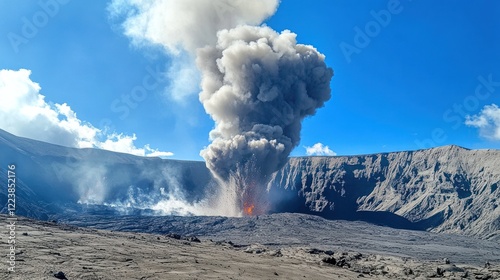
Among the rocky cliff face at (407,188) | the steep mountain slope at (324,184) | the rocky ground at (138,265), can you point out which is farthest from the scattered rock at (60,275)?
the rocky cliff face at (407,188)

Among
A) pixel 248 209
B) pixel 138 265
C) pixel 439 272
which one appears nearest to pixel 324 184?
A: pixel 248 209

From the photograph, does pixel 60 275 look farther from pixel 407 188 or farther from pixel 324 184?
pixel 324 184

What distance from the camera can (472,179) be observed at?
81188 millimetres

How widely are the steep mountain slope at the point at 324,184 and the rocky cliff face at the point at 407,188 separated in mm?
212

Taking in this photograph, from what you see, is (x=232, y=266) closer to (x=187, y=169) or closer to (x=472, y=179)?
(x=472, y=179)

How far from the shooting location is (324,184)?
102 m

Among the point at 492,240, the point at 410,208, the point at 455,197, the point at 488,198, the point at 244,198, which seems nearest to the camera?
the point at 492,240

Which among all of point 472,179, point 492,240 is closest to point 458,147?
point 472,179

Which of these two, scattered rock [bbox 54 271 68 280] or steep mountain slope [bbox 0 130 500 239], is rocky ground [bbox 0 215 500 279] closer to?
scattered rock [bbox 54 271 68 280]

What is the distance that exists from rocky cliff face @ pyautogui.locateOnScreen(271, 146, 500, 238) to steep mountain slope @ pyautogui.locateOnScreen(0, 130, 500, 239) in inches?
8.3

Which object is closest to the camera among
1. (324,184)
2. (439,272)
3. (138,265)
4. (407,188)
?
(138,265)

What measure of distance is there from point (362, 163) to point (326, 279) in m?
92.7

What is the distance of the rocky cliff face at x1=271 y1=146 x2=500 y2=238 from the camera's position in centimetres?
7206

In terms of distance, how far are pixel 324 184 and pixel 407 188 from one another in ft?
69.5
